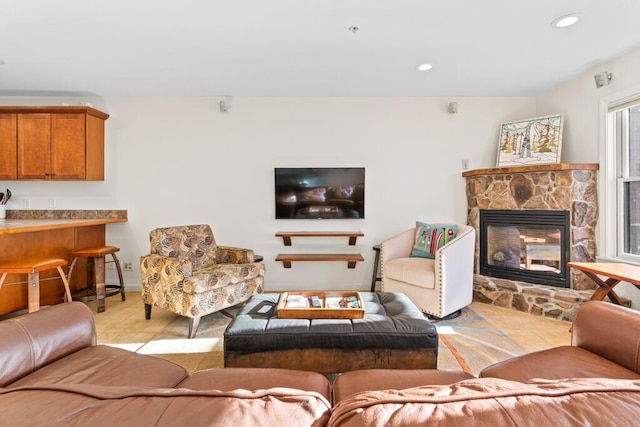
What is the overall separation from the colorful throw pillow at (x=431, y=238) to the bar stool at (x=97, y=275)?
132 inches

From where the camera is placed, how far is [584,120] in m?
3.41

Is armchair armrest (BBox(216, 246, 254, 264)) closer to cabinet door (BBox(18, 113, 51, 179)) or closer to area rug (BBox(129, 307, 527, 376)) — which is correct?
area rug (BBox(129, 307, 527, 376))

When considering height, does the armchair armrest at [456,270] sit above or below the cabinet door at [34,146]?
below

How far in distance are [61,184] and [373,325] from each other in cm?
431

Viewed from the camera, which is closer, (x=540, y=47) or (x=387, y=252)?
(x=540, y=47)

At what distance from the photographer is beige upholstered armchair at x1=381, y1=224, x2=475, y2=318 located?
2975 mm

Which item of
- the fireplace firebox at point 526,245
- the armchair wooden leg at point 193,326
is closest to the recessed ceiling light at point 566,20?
the fireplace firebox at point 526,245

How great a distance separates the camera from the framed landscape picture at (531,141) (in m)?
3.56

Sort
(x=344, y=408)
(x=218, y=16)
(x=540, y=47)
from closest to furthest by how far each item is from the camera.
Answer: (x=344, y=408) → (x=218, y=16) → (x=540, y=47)

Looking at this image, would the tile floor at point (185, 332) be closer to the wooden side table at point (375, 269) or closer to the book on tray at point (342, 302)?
the book on tray at point (342, 302)

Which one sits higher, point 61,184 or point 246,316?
point 61,184

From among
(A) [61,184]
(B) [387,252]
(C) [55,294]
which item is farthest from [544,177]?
(A) [61,184]

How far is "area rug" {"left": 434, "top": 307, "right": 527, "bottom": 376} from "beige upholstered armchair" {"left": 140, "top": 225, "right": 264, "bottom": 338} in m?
1.78

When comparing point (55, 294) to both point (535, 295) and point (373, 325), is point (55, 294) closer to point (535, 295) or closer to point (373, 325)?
point (373, 325)
